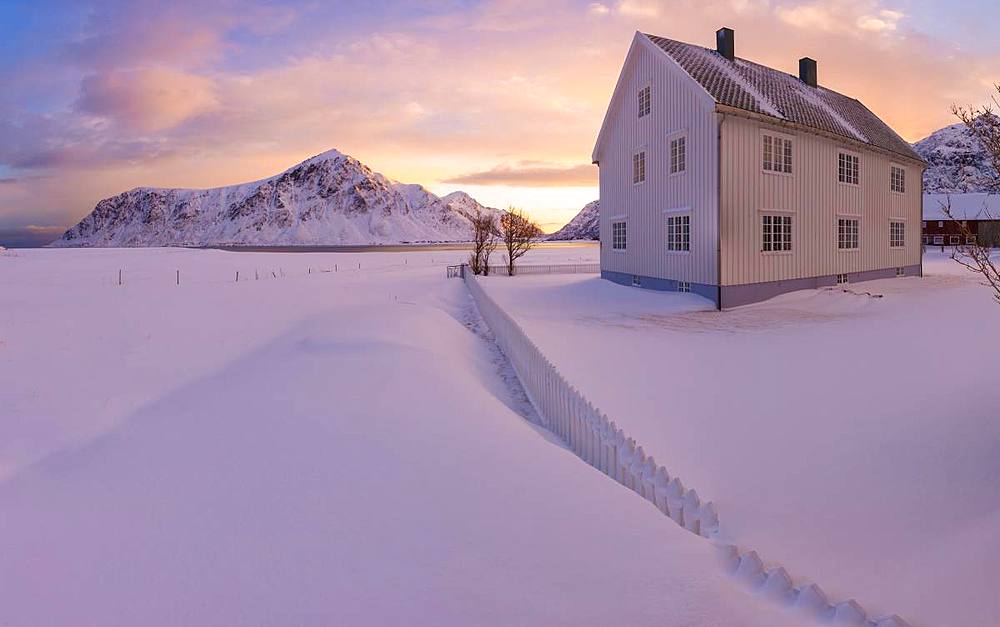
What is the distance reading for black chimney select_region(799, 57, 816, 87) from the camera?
2998 cm

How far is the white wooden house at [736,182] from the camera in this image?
2052cm

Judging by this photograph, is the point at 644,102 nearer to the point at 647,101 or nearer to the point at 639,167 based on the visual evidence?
the point at 647,101

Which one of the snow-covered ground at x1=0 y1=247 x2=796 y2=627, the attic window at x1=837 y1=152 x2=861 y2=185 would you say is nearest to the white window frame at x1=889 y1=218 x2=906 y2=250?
the attic window at x1=837 y1=152 x2=861 y2=185

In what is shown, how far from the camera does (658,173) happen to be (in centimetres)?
2355

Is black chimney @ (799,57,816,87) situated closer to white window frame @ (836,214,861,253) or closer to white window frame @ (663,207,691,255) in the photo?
white window frame @ (836,214,861,253)

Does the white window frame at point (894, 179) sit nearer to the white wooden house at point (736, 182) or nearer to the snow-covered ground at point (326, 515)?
the white wooden house at point (736, 182)

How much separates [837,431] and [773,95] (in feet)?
65.6

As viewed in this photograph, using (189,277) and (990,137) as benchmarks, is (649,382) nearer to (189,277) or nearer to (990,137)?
(990,137)

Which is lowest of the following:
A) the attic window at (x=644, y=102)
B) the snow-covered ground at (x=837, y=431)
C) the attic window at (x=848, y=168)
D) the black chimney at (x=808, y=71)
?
the snow-covered ground at (x=837, y=431)

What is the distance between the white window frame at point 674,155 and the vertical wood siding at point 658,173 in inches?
4.6

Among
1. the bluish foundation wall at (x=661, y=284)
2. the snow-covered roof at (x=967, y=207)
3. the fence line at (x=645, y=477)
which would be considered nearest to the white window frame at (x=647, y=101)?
the bluish foundation wall at (x=661, y=284)

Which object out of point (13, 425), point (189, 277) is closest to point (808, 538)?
point (13, 425)

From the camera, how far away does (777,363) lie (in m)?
12.1

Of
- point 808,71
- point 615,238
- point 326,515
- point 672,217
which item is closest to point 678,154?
point 672,217
